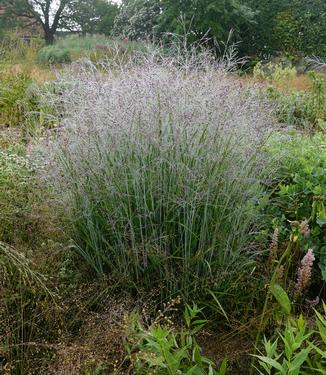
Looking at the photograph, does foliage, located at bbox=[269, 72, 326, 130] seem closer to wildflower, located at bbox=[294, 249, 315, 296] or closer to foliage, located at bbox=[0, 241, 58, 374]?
wildflower, located at bbox=[294, 249, 315, 296]

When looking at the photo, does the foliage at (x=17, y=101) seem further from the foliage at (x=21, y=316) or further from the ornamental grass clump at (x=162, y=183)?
the foliage at (x=21, y=316)

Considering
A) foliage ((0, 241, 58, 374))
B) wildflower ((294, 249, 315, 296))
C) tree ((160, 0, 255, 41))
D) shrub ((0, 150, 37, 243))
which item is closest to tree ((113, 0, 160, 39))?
tree ((160, 0, 255, 41))

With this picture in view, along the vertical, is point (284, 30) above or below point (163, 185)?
above

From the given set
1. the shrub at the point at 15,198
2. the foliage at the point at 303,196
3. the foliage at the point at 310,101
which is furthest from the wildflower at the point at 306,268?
the foliage at the point at 310,101

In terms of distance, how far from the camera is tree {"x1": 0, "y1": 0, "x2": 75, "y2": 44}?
2788 centimetres

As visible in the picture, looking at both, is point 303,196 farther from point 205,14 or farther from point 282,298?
point 205,14

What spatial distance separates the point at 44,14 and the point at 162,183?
2895cm

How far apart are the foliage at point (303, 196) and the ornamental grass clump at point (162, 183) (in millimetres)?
363

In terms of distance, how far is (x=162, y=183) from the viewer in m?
2.54

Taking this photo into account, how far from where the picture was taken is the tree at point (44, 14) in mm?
27875

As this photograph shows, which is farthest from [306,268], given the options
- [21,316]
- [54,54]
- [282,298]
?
[54,54]

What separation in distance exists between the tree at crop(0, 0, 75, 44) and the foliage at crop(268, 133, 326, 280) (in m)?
27.0

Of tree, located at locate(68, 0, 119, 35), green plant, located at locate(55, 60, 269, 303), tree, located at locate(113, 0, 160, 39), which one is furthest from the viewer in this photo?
tree, located at locate(68, 0, 119, 35)

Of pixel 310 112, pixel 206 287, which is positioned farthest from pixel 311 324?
pixel 310 112
